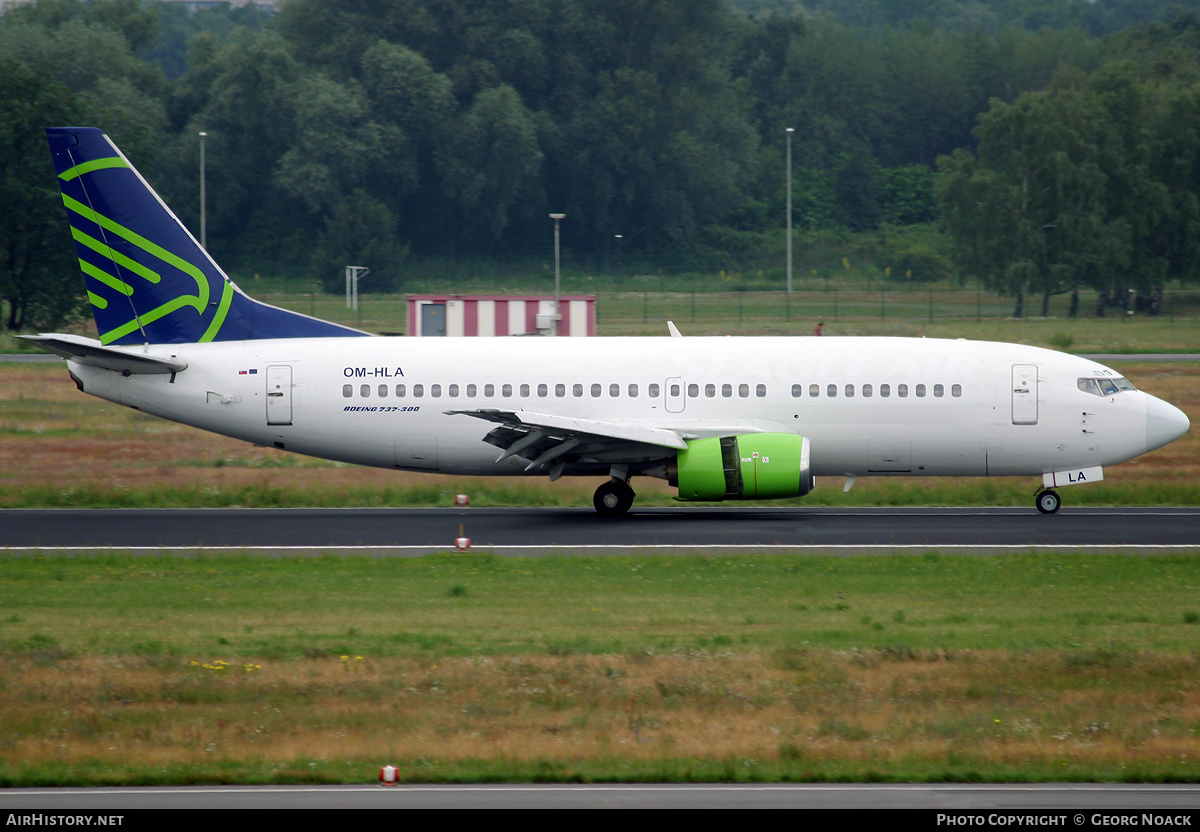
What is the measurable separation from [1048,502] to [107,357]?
19876mm

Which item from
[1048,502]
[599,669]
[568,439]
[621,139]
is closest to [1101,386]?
[1048,502]

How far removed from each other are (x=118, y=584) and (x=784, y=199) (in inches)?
3823

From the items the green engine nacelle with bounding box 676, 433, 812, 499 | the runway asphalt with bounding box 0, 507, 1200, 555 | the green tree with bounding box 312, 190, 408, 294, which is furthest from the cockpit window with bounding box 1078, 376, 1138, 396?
the green tree with bounding box 312, 190, 408, 294

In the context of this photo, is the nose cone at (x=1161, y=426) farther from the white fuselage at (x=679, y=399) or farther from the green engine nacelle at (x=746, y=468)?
the green engine nacelle at (x=746, y=468)

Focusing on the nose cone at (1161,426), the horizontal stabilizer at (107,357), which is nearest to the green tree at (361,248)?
the horizontal stabilizer at (107,357)

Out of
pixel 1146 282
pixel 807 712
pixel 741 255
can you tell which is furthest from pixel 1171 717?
pixel 741 255

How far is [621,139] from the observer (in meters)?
110

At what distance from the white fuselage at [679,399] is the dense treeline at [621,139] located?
59.1m

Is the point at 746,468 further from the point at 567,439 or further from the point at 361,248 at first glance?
the point at 361,248

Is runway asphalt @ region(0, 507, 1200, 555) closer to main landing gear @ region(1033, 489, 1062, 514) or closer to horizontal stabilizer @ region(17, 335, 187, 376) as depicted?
main landing gear @ region(1033, 489, 1062, 514)

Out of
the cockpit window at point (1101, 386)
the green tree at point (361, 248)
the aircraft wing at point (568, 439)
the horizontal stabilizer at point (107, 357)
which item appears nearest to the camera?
the aircraft wing at point (568, 439)

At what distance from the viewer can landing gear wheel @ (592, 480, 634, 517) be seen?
27.5 metres

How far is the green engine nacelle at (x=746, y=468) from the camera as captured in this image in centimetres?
2558
